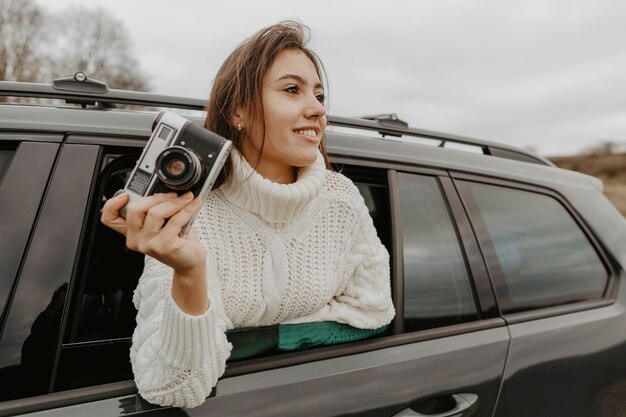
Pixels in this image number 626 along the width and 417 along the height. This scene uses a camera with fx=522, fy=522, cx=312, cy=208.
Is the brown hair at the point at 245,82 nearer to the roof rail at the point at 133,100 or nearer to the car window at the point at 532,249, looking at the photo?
the roof rail at the point at 133,100

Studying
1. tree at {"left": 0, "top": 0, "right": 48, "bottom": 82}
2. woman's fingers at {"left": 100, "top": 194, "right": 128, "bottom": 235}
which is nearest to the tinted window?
woman's fingers at {"left": 100, "top": 194, "right": 128, "bottom": 235}

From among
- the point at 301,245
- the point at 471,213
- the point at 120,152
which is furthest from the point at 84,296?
the point at 471,213

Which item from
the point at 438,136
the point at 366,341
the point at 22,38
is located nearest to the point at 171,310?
the point at 366,341

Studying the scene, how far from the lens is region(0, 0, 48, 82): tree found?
19859 millimetres

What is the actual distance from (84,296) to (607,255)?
6.37 ft

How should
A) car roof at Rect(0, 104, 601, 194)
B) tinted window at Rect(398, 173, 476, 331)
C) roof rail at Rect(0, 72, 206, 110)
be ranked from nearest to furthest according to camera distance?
car roof at Rect(0, 104, 601, 194) → roof rail at Rect(0, 72, 206, 110) → tinted window at Rect(398, 173, 476, 331)

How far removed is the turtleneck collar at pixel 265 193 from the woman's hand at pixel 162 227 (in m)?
0.37

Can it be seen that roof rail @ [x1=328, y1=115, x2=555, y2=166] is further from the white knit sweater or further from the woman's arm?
the woman's arm

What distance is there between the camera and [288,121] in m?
1.54

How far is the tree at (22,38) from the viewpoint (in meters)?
19.9

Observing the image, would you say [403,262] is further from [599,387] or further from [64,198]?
[64,198]

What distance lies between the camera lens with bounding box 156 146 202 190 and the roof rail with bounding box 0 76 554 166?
62cm

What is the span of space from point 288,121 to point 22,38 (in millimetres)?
23894

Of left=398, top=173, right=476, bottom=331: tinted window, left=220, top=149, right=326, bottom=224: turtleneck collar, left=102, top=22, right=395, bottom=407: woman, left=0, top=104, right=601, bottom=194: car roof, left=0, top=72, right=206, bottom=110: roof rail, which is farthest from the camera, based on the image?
left=398, top=173, right=476, bottom=331: tinted window
